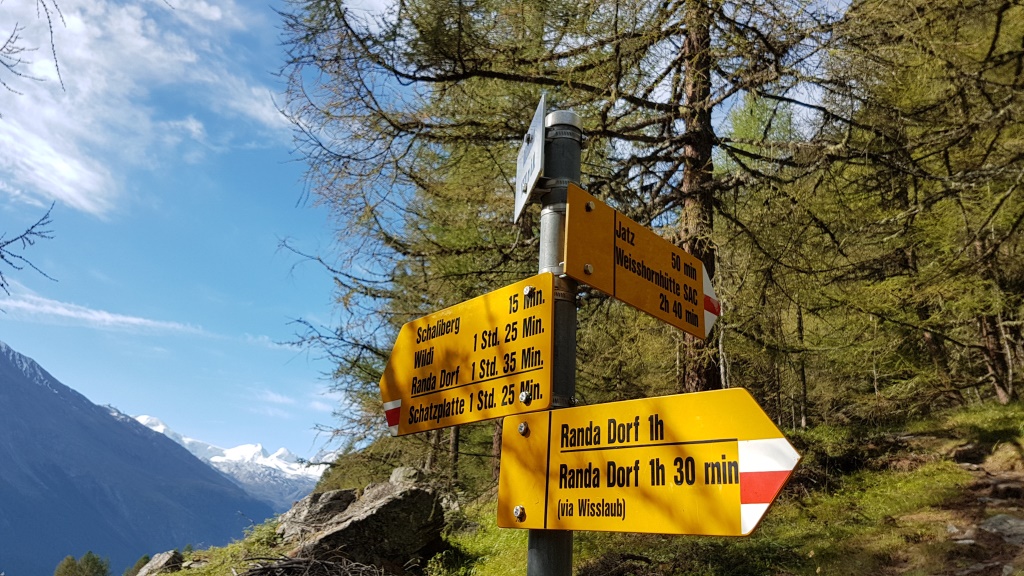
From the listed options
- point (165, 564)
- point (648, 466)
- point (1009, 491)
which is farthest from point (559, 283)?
point (165, 564)

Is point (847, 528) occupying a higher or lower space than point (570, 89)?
lower

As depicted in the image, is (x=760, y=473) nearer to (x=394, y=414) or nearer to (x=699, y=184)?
(x=394, y=414)

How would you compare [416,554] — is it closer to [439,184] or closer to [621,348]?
[621,348]

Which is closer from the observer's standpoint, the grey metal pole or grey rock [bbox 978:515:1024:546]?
the grey metal pole

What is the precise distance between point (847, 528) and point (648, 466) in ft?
20.6

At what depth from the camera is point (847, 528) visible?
269 inches

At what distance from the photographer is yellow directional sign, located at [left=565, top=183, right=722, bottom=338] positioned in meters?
2.19

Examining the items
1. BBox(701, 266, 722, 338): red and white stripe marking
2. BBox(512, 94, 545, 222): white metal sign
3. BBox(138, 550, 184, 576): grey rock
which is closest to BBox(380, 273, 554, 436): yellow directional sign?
BBox(512, 94, 545, 222): white metal sign

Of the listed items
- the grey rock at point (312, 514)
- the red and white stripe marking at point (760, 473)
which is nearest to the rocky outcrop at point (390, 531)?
the grey rock at point (312, 514)

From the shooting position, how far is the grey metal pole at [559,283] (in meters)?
1.99

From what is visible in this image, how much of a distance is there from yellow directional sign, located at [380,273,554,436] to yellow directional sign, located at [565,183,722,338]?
191 mm

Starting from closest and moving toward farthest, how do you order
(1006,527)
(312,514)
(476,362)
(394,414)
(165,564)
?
(476,362) → (394,414) → (1006,527) → (312,514) → (165,564)

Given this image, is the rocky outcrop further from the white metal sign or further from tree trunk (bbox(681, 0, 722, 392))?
the white metal sign

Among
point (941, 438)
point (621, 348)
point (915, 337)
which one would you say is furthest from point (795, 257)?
point (915, 337)
